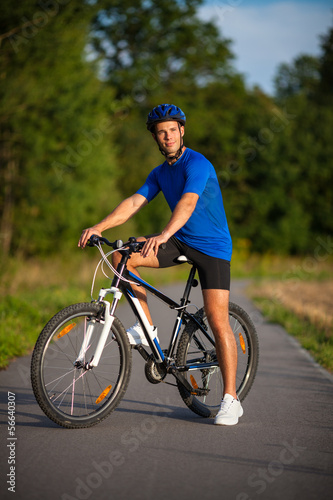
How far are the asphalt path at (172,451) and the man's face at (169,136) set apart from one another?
6.60ft

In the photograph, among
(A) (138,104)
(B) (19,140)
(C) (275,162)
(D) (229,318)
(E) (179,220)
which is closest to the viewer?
(E) (179,220)

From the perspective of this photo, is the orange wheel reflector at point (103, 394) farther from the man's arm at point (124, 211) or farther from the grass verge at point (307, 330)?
the grass verge at point (307, 330)

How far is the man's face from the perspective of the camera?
16.6 feet

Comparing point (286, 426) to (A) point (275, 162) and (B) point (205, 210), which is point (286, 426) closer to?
(B) point (205, 210)

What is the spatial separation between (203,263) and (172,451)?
1439 millimetres

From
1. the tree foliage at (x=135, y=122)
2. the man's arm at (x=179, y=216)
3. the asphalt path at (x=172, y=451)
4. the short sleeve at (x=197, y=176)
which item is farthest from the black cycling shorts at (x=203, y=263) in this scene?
the tree foliage at (x=135, y=122)

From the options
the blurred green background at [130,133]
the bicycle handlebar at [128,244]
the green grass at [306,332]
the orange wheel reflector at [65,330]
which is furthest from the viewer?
the blurred green background at [130,133]

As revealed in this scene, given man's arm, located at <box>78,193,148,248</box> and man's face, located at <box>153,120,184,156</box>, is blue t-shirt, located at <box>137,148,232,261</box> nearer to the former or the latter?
man's face, located at <box>153,120,184,156</box>

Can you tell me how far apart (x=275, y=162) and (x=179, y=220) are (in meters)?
42.6

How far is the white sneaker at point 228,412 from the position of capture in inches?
194

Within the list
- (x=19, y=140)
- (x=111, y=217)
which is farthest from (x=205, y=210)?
(x=19, y=140)

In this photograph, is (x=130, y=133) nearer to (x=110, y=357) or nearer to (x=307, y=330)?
(x=307, y=330)

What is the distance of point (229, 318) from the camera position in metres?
5.47

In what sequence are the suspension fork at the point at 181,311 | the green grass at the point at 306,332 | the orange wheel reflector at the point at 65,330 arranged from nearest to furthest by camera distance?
the orange wheel reflector at the point at 65,330
the suspension fork at the point at 181,311
the green grass at the point at 306,332
